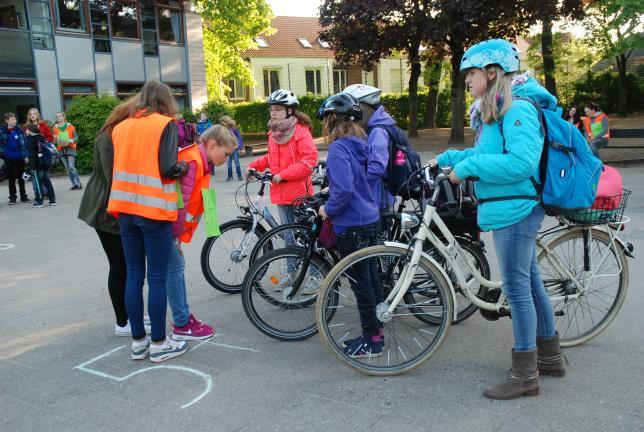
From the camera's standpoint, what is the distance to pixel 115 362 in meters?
3.99

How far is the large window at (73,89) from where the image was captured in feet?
67.3

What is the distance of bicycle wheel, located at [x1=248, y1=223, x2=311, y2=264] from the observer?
14.7 ft

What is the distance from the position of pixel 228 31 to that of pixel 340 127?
30578 millimetres

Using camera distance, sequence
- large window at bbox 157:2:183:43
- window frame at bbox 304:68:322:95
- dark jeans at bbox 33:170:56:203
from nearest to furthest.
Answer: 1. dark jeans at bbox 33:170:56:203
2. large window at bbox 157:2:183:43
3. window frame at bbox 304:68:322:95

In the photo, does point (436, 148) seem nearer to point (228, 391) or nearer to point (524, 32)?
point (524, 32)

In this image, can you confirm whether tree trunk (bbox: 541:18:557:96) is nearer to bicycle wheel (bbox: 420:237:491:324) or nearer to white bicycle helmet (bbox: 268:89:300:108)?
white bicycle helmet (bbox: 268:89:300:108)

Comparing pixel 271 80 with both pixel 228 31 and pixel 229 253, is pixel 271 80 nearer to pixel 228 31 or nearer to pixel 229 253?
pixel 228 31

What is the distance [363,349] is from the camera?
378cm

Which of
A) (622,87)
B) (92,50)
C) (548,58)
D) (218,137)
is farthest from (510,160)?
(622,87)

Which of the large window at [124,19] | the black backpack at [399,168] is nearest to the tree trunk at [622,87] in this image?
the large window at [124,19]

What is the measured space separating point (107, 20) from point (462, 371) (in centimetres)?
2165

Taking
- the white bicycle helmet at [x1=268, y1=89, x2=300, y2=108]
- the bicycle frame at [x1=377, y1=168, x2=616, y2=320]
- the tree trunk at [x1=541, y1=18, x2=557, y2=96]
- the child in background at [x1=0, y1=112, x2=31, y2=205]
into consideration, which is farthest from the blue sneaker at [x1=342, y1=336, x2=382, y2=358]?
the tree trunk at [x1=541, y1=18, x2=557, y2=96]

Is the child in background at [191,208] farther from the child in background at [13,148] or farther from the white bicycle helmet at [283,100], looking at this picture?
the child in background at [13,148]

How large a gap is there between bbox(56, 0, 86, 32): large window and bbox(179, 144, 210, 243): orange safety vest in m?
19.0
